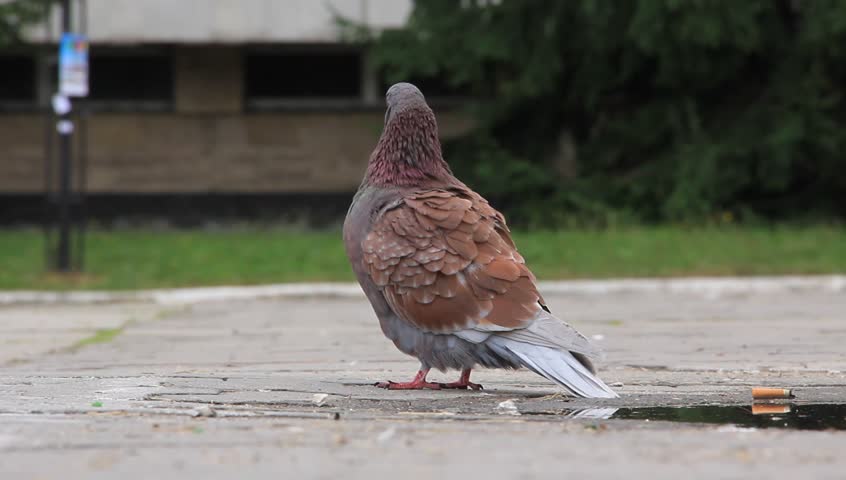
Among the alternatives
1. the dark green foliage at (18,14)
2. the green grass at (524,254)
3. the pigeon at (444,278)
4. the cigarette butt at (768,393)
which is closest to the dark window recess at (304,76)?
the green grass at (524,254)

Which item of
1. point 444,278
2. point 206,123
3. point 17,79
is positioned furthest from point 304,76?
point 444,278

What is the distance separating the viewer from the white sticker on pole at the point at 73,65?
15.8 m

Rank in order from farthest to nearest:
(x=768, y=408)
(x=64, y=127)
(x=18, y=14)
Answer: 1. (x=18, y=14)
2. (x=64, y=127)
3. (x=768, y=408)

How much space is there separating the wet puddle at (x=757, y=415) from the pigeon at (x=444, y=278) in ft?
0.96

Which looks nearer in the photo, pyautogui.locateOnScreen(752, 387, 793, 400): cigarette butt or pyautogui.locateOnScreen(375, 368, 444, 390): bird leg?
pyautogui.locateOnScreen(752, 387, 793, 400): cigarette butt

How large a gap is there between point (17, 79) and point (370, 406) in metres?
18.8

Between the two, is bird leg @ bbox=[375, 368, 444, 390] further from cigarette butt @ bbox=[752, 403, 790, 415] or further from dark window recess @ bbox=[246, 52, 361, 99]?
dark window recess @ bbox=[246, 52, 361, 99]

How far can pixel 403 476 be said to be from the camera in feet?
13.6

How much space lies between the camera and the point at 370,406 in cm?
599

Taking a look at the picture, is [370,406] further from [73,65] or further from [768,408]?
[73,65]

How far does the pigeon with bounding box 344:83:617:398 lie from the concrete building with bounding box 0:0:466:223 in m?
16.2

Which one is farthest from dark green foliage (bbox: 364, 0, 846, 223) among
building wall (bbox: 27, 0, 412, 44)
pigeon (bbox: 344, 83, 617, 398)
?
pigeon (bbox: 344, 83, 617, 398)

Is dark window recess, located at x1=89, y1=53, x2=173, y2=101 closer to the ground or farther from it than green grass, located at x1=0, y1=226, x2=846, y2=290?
farther from it

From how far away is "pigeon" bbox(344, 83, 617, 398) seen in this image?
19.8ft
